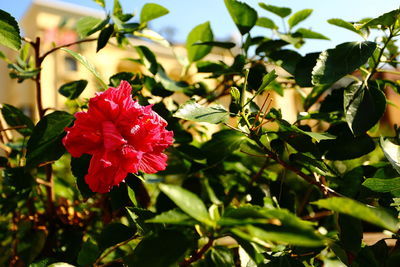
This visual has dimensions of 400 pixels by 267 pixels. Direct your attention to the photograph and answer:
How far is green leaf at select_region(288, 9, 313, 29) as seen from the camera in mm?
807

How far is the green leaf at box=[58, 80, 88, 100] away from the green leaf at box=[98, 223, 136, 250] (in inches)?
12.3

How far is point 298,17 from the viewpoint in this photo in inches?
31.9

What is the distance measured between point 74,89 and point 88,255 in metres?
0.35

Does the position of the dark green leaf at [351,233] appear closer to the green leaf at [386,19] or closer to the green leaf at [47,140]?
the green leaf at [386,19]

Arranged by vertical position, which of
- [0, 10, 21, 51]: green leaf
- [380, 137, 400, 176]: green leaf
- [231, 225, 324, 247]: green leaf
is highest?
[0, 10, 21, 51]: green leaf

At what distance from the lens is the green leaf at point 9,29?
1.72 feet

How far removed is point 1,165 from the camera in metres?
0.73

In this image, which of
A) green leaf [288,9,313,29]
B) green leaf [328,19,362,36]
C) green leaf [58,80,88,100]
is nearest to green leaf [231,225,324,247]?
green leaf [328,19,362,36]

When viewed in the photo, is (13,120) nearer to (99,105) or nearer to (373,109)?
(99,105)

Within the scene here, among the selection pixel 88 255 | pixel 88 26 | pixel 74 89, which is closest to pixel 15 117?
pixel 74 89

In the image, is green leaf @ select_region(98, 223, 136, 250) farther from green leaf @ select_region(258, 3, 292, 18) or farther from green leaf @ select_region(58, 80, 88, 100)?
green leaf @ select_region(258, 3, 292, 18)

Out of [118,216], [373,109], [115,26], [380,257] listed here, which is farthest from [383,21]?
[118,216]

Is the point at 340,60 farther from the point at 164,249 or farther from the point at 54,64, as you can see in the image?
the point at 54,64

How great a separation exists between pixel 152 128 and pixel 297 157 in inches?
8.4
